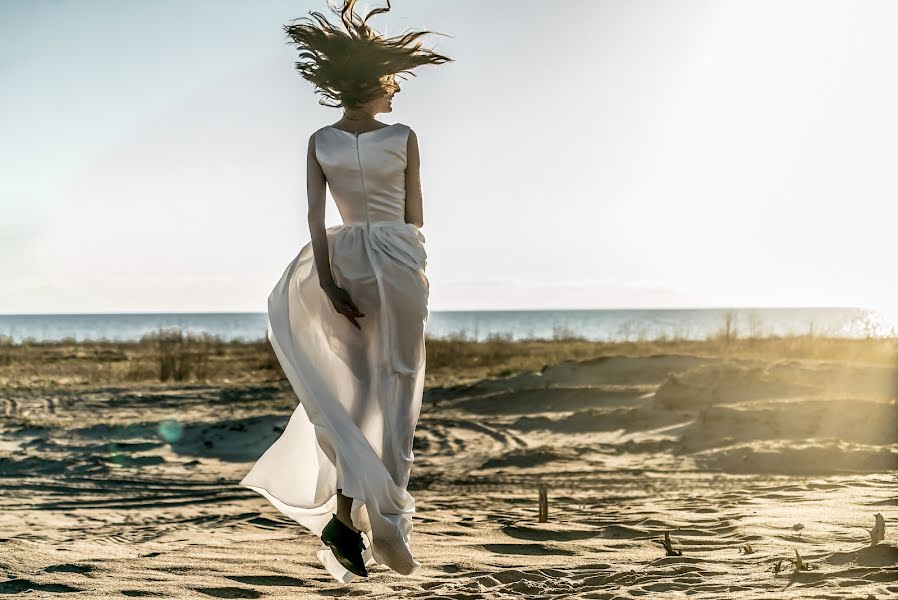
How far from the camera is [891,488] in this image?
7.38m

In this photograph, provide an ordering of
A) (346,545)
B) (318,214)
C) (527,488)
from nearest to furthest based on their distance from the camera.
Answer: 1. (346,545)
2. (318,214)
3. (527,488)

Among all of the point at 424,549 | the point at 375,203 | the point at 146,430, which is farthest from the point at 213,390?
the point at 375,203

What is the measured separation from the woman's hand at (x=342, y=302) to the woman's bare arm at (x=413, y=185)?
19.0 inches

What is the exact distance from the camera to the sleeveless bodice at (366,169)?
4031 millimetres

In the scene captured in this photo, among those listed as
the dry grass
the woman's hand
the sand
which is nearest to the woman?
the woman's hand

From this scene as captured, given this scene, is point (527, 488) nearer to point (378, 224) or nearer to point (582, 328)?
point (378, 224)

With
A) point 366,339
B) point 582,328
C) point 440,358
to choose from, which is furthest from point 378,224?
point 582,328

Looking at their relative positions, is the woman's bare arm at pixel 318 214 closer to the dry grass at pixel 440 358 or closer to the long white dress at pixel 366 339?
the long white dress at pixel 366 339

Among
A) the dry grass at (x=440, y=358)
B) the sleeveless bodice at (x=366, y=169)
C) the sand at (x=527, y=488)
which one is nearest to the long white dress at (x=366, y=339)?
the sleeveless bodice at (x=366, y=169)

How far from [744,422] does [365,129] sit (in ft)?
29.3

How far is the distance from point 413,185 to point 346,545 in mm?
1654

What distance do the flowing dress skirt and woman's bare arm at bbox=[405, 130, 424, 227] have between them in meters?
0.09

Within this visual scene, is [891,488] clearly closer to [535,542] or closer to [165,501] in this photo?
[535,542]

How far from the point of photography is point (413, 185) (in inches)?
166
